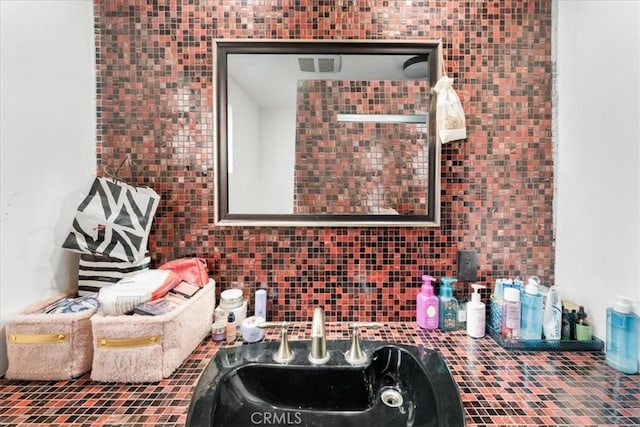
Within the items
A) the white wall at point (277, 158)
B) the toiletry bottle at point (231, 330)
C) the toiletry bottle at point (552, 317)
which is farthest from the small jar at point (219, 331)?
the toiletry bottle at point (552, 317)

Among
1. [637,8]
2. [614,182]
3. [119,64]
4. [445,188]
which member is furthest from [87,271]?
[637,8]

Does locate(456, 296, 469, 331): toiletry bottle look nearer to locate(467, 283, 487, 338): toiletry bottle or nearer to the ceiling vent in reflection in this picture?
locate(467, 283, 487, 338): toiletry bottle

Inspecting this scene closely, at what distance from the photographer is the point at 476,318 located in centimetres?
107

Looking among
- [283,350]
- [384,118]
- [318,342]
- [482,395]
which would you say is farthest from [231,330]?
[384,118]

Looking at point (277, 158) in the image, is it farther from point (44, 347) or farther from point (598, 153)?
point (598, 153)

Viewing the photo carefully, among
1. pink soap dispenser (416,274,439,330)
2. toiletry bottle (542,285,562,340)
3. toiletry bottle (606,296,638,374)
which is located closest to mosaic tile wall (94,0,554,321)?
pink soap dispenser (416,274,439,330)

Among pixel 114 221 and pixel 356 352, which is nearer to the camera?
pixel 356 352

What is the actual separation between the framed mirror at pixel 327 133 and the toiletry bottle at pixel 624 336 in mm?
581

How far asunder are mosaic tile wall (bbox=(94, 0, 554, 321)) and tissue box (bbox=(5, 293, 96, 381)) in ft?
1.19

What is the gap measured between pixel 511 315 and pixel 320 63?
113 centimetres

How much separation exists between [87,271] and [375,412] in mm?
1044

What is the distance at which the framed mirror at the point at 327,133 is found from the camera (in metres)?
1.15

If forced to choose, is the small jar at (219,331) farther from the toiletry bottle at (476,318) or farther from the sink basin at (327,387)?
the toiletry bottle at (476,318)

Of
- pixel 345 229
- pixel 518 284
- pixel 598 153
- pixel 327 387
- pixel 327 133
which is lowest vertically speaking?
pixel 327 387
